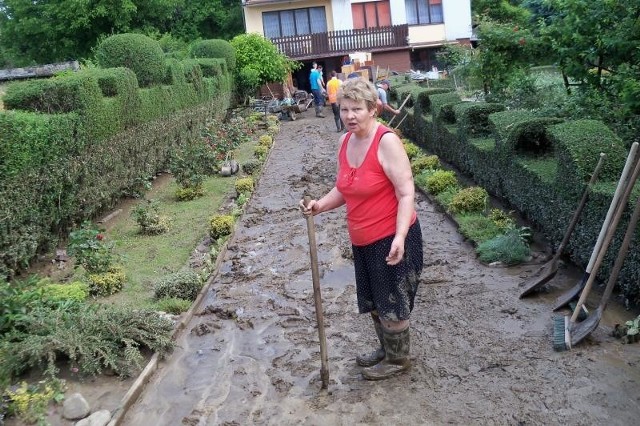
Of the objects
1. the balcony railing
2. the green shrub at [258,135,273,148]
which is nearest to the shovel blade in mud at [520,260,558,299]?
the green shrub at [258,135,273,148]

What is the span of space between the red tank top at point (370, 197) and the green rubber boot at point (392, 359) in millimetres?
735

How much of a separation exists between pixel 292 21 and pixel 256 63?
7.79m

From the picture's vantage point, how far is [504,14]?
37281 millimetres

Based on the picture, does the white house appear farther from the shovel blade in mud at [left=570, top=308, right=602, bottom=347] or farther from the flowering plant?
the shovel blade in mud at [left=570, top=308, right=602, bottom=347]

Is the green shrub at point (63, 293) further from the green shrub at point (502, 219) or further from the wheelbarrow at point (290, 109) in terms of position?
the wheelbarrow at point (290, 109)

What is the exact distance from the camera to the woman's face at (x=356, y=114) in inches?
170

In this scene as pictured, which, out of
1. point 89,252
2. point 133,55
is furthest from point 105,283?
point 133,55

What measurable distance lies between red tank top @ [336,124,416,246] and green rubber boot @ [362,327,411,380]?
0.73 metres

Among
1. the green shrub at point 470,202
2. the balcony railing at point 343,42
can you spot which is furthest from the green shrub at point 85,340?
the balcony railing at point 343,42

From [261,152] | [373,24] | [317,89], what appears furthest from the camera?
[373,24]

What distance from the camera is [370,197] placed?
14.5ft

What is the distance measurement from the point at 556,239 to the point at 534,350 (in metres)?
2.34

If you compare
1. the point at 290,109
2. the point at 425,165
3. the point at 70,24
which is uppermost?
the point at 70,24

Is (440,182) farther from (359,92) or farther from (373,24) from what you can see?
(373,24)
